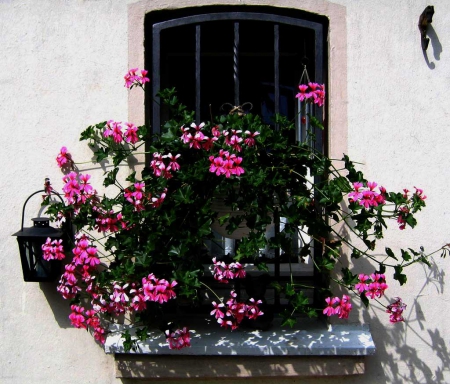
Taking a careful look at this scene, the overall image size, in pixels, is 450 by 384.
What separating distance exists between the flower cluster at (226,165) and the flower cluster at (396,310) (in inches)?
39.1

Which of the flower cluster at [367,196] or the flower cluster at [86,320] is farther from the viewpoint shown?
the flower cluster at [86,320]

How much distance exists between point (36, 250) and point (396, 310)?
69.0 inches

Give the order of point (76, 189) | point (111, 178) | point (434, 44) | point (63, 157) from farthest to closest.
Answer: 1. point (434, 44)
2. point (63, 157)
3. point (111, 178)
4. point (76, 189)

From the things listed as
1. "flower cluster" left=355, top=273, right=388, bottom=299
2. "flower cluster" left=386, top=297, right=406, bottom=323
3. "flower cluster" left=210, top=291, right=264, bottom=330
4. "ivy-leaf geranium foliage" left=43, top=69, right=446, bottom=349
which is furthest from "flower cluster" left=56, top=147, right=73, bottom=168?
"flower cluster" left=386, top=297, right=406, bottom=323

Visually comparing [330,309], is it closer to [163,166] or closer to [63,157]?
[163,166]

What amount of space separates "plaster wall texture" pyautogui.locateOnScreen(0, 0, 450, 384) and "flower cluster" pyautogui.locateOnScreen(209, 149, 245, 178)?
27.9 inches

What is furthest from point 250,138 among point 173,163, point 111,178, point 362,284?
point 362,284

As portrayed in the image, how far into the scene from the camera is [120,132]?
3195 mm

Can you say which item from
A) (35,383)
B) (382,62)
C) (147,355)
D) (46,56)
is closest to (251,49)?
(382,62)

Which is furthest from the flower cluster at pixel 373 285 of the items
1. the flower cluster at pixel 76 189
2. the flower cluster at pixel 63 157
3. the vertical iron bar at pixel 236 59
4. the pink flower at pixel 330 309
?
the flower cluster at pixel 63 157

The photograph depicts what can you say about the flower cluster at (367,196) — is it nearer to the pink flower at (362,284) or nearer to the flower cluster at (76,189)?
the pink flower at (362,284)

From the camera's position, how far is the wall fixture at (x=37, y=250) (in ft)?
10.5

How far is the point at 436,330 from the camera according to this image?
3396 mm

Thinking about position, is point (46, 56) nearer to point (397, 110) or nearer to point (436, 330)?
point (397, 110)
